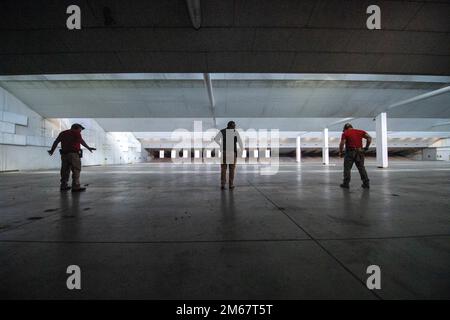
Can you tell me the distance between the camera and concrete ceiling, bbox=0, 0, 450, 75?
15.9ft

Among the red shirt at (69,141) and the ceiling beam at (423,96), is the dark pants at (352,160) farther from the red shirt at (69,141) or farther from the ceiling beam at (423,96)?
the ceiling beam at (423,96)

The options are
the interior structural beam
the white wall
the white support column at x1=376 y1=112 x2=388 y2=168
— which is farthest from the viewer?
→ the white support column at x1=376 y1=112 x2=388 y2=168

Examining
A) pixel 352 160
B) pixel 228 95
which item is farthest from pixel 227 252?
pixel 228 95

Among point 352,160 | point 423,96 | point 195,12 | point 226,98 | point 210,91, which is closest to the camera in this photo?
point 195,12

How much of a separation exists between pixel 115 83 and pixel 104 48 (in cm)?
662

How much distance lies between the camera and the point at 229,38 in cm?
557

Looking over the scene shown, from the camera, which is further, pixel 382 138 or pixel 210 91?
pixel 382 138

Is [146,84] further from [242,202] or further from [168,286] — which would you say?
[168,286]

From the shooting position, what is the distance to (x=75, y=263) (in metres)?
1.65

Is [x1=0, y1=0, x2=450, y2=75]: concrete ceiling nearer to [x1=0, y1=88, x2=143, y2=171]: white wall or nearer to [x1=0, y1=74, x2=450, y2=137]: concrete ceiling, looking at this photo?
[x1=0, y1=74, x2=450, y2=137]: concrete ceiling

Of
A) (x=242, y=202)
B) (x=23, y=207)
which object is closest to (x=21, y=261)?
(x=23, y=207)

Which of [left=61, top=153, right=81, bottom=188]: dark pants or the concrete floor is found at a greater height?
[left=61, top=153, right=81, bottom=188]: dark pants

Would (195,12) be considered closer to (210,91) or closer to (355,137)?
(355,137)

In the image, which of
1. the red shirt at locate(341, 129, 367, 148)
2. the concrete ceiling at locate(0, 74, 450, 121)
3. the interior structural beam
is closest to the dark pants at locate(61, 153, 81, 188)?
the interior structural beam
